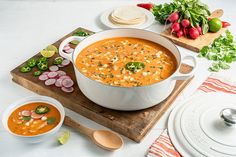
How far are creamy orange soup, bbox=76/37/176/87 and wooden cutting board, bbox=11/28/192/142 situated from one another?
140 mm

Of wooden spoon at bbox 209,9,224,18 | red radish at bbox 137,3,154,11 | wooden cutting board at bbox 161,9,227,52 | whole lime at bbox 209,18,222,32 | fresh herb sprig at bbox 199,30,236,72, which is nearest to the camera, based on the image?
fresh herb sprig at bbox 199,30,236,72

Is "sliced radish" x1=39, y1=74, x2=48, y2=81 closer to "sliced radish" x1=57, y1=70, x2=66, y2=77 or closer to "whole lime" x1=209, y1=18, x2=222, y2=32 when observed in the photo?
"sliced radish" x1=57, y1=70, x2=66, y2=77

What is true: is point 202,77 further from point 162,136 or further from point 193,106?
point 162,136

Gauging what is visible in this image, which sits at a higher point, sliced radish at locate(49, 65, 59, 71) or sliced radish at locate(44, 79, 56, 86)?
sliced radish at locate(49, 65, 59, 71)

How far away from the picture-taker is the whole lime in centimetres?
247

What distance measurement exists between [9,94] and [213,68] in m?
1.21

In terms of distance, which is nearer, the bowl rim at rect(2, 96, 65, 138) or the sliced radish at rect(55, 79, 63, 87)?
the bowl rim at rect(2, 96, 65, 138)

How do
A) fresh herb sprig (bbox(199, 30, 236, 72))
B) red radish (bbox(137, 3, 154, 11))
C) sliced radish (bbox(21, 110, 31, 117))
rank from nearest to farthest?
sliced radish (bbox(21, 110, 31, 117))
fresh herb sprig (bbox(199, 30, 236, 72))
red radish (bbox(137, 3, 154, 11))

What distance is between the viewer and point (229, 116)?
1.58 m

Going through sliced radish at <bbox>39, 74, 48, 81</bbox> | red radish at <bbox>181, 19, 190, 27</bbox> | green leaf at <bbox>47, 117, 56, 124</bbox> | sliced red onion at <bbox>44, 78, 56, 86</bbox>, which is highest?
red radish at <bbox>181, 19, 190, 27</bbox>

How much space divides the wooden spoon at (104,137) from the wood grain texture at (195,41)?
1.02 m

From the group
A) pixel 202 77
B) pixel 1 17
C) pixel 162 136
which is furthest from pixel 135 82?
pixel 1 17

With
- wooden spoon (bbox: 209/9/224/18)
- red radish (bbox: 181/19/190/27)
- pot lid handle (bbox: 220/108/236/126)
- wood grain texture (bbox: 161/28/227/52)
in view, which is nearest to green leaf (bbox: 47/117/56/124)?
pot lid handle (bbox: 220/108/236/126)

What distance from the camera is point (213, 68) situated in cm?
213
